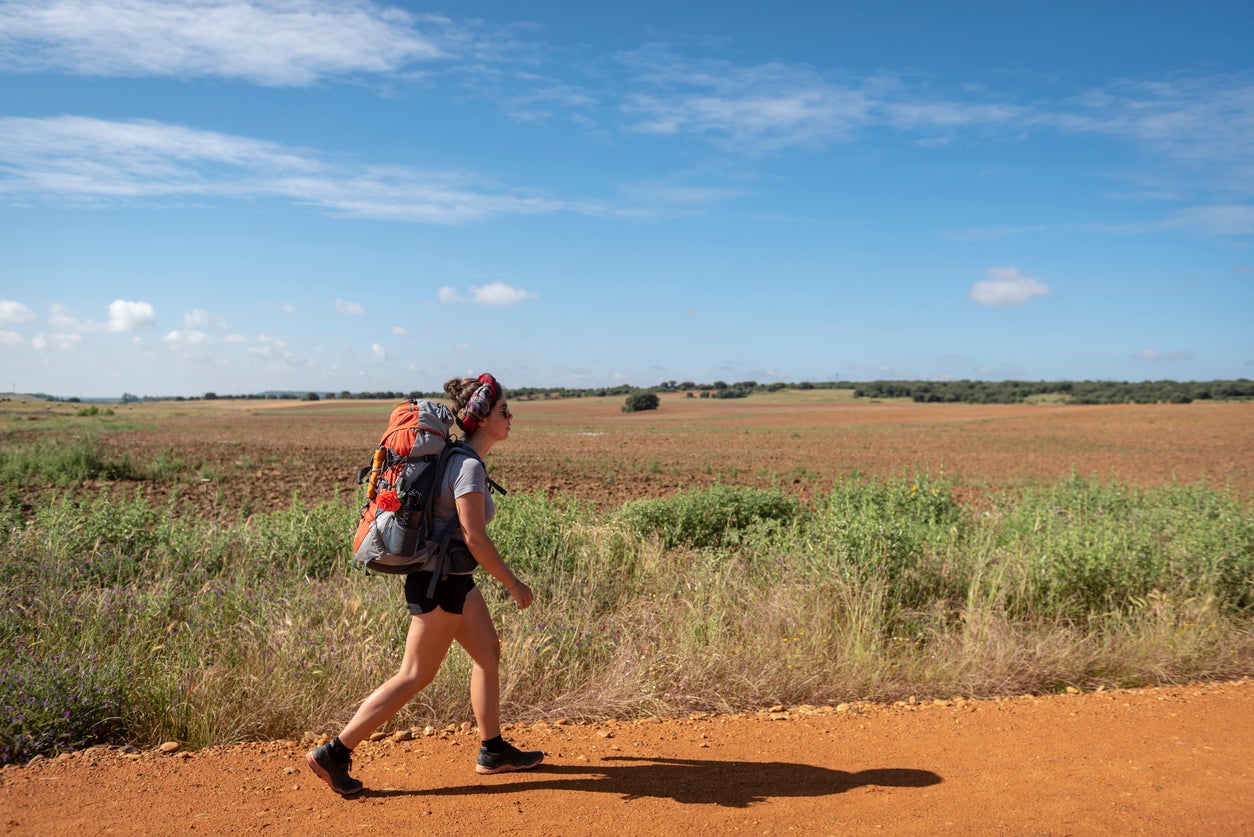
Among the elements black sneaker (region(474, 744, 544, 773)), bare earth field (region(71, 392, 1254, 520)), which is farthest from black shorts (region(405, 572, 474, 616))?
bare earth field (region(71, 392, 1254, 520))

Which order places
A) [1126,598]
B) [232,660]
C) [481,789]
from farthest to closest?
[1126,598] < [232,660] < [481,789]

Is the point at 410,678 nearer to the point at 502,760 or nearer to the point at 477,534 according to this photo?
the point at 502,760

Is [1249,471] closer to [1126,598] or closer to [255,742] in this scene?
[1126,598]

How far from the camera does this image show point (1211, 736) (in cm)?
444

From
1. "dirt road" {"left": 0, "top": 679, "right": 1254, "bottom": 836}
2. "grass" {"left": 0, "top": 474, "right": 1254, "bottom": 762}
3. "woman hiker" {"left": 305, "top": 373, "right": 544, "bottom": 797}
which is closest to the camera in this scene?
"dirt road" {"left": 0, "top": 679, "right": 1254, "bottom": 836}

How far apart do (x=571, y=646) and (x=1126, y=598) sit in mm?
4801

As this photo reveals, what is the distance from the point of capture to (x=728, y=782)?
384 centimetres

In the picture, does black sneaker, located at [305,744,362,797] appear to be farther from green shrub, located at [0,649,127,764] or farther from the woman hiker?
green shrub, located at [0,649,127,764]

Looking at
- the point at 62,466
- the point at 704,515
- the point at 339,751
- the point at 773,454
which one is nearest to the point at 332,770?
the point at 339,751

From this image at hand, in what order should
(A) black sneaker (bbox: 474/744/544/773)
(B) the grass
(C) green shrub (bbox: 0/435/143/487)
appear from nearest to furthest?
1. (A) black sneaker (bbox: 474/744/544/773)
2. (B) the grass
3. (C) green shrub (bbox: 0/435/143/487)

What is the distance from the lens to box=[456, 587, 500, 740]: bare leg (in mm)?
3762

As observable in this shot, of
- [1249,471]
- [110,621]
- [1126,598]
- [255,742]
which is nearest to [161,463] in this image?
[110,621]

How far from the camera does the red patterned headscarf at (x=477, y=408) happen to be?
373cm

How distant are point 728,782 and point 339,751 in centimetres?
180
